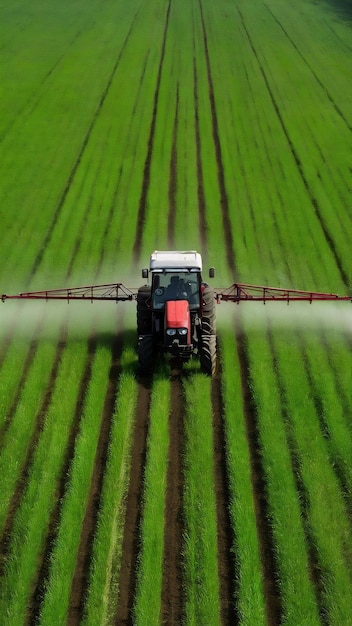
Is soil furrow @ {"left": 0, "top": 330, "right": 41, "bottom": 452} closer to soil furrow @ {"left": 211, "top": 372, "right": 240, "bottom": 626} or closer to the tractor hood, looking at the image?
the tractor hood

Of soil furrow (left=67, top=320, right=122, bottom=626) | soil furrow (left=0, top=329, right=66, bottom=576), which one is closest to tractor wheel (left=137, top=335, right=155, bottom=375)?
soil furrow (left=67, top=320, right=122, bottom=626)

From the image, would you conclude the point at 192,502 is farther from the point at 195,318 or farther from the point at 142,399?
the point at 195,318

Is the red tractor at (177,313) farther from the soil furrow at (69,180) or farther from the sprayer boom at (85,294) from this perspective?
the soil furrow at (69,180)

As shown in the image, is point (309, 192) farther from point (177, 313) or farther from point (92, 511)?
point (92, 511)

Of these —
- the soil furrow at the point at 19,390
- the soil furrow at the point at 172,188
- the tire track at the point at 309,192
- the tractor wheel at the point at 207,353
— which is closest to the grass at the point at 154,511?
the tractor wheel at the point at 207,353

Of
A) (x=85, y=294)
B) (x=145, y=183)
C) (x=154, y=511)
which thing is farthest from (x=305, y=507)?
(x=145, y=183)

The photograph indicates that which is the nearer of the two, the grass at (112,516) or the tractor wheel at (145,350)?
the grass at (112,516)
